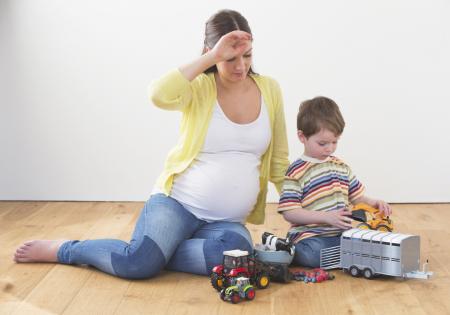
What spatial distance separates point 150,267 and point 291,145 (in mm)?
1415

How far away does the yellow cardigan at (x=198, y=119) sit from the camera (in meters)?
2.07

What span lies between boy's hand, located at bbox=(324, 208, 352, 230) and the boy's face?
176 mm

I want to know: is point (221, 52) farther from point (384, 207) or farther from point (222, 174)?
point (384, 207)

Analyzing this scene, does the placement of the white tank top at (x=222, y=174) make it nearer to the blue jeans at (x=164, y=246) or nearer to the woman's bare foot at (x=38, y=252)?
the blue jeans at (x=164, y=246)

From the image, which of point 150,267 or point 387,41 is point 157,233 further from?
point 387,41

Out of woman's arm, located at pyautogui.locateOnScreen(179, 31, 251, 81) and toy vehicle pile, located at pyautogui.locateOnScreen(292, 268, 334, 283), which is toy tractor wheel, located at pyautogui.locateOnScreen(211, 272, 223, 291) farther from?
woman's arm, located at pyautogui.locateOnScreen(179, 31, 251, 81)

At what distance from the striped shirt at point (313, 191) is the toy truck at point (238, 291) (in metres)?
0.41

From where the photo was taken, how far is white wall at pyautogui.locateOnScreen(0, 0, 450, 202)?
327 cm

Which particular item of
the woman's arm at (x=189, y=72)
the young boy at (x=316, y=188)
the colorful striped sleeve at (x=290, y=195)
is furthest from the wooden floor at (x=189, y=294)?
the woman's arm at (x=189, y=72)

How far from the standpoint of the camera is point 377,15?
3.26 metres

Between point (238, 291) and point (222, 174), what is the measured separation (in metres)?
0.41

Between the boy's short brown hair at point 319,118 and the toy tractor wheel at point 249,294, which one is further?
the boy's short brown hair at point 319,118

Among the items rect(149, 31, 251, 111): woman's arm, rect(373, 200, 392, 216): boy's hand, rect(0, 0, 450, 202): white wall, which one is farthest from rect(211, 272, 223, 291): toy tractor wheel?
rect(0, 0, 450, 202): white wall

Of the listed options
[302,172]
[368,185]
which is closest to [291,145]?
[368,185]
